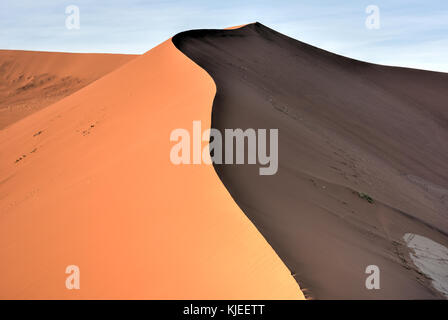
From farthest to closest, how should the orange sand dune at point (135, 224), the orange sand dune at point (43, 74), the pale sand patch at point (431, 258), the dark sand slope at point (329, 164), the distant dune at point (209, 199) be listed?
A: the orange sand dune at point (43, 74) → the pale sand patch at point (431, 258) → the dark sand slope at point (329, 164) → the distant dune at point (209, 199) → the orange sand dune at point (135, 224)

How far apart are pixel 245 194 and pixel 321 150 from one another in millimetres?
3352

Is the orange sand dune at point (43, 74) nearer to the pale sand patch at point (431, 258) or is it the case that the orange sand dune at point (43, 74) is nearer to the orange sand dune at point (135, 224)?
the orange sand dune at point (135, 224)

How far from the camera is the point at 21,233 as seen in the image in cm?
570

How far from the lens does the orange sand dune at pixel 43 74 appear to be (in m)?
33.7

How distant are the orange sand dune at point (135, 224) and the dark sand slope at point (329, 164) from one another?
27cm

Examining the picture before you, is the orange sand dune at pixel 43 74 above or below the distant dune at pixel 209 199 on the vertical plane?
above

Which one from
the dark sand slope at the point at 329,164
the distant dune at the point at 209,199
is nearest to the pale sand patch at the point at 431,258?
the distant dune at the point at 209,199

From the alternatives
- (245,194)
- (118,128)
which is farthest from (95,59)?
(245,194)

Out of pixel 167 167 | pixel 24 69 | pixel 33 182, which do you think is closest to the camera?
pixel 167 167

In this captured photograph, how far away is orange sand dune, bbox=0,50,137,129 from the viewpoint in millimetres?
33688

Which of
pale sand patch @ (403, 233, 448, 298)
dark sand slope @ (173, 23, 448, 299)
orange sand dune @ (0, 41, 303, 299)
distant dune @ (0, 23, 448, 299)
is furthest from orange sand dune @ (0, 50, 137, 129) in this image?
pale sand patch @ (403, 233, 448, 298)

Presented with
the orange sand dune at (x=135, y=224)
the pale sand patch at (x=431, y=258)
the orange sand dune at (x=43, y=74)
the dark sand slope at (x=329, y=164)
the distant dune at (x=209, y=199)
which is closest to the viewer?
the orange sand dune at (x=135, y=224)

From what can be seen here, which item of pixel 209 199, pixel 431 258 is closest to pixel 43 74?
pixel 209 199

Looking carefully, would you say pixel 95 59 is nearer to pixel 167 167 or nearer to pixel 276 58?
pixel 276 58
